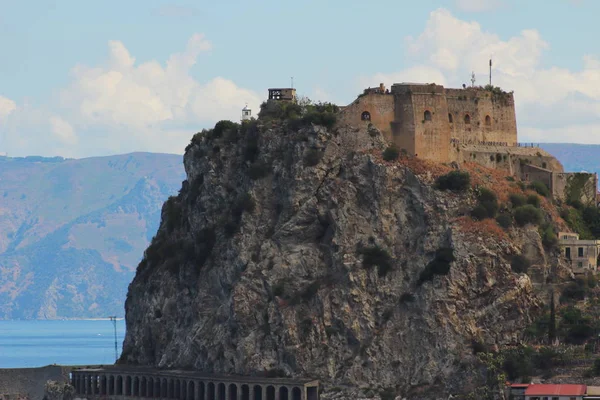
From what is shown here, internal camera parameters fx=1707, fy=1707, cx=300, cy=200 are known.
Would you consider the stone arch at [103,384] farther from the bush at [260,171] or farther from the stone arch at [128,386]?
the bush at [260,171]

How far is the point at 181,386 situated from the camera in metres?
144

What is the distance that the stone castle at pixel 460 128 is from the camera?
142 m

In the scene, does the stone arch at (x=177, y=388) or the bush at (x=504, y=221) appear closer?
the bush at (x=504, y=221)

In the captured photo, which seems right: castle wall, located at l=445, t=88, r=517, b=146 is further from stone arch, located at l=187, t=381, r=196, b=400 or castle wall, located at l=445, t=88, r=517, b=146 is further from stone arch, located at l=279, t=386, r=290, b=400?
stone arch, located at l=187, t=381, r=196, b=400

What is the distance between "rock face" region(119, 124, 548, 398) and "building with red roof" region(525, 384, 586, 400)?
5.58 m

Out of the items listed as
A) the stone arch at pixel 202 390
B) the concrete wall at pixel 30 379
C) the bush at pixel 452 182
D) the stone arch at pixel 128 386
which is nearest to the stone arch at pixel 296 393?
the stone arch at pixel 202 390

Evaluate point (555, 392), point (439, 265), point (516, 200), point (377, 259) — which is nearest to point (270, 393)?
point (377, 259)

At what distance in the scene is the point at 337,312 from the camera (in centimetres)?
13500

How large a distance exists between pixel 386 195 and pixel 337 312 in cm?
1027

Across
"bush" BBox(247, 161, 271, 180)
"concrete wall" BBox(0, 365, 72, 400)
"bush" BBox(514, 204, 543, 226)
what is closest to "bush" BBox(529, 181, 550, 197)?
"bush" BBox(514, 204, 543, 226)

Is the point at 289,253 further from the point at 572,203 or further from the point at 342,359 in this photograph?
the point at 572,203

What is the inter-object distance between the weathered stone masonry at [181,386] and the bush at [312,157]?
17.9m

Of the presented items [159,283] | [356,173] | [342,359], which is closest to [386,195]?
[356,173]

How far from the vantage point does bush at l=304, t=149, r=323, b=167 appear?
458 feet
